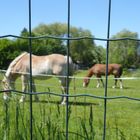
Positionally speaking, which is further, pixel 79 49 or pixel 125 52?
pixel 125 52

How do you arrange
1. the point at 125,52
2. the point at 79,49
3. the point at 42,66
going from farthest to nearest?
the point at 125,52, the point at 42,66, the point at 79,49

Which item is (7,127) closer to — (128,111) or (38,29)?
(128,111)

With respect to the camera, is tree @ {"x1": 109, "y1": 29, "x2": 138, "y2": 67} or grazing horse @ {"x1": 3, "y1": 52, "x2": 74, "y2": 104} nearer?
grazing horse @ {"x1": 3, "y1": 52, "x2": 74, "y2": 104}

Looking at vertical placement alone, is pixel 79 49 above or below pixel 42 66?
above

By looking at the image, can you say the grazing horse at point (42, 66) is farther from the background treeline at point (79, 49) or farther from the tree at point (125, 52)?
A: the tree at point (125, 52)

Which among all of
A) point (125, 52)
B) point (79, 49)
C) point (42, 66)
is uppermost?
point (79, 49)

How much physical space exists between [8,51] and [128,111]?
308 inches

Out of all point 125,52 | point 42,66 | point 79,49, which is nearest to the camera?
point 79,49

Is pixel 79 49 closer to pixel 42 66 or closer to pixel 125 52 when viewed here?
pixel 42 66

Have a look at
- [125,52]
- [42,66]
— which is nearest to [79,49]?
[42,66]

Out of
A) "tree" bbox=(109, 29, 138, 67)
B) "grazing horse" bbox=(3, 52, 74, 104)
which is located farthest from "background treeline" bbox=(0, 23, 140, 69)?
"grazing horse" bbox=(3, 52, 74, 104)

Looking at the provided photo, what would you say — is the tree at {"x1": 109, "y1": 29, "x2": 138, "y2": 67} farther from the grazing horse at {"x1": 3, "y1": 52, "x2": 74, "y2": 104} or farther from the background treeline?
the grazing horse at {"x1": 3, "y1": 52, "x2": 74, "y2": 104}

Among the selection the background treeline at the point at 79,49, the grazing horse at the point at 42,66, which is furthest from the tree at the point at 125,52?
the grazing horse at the point at 42,66

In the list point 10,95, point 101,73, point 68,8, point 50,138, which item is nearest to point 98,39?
point 68,8
